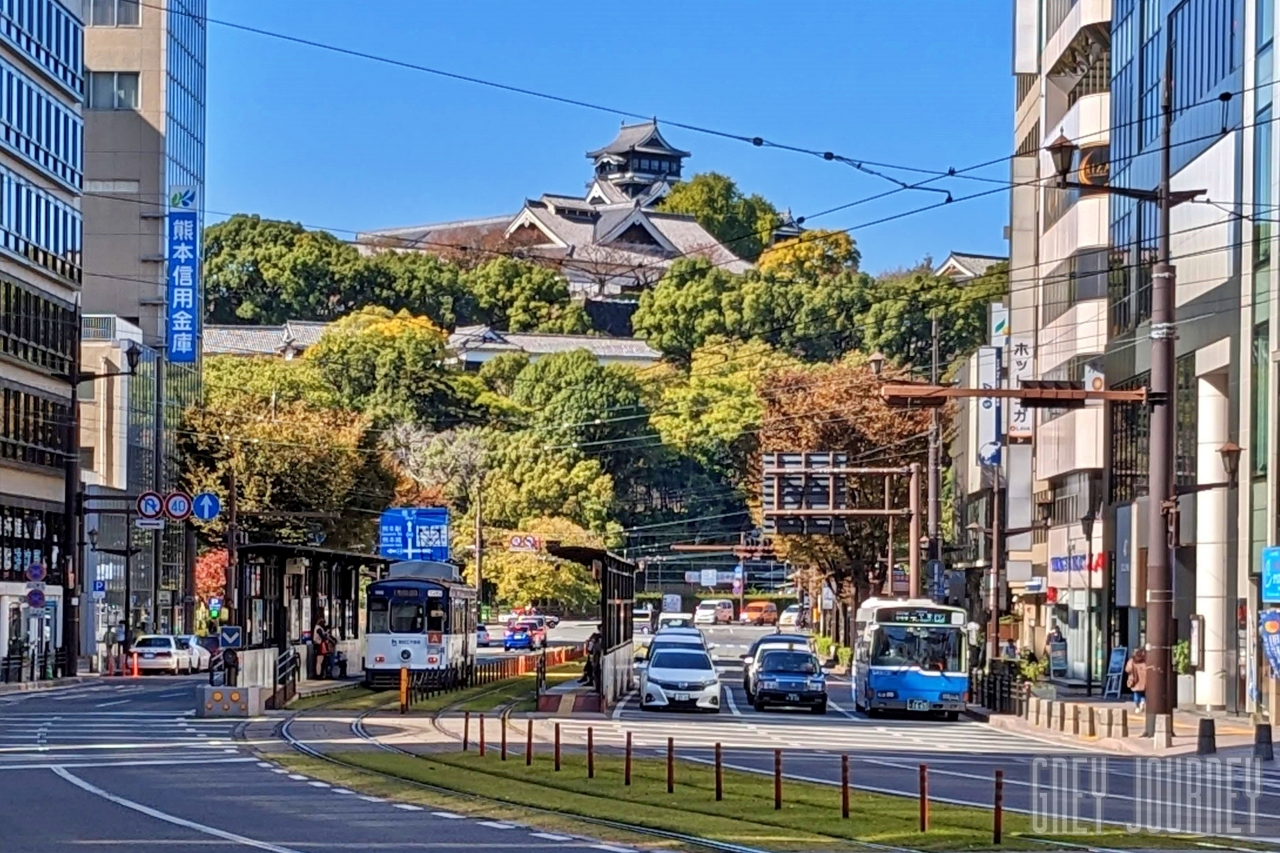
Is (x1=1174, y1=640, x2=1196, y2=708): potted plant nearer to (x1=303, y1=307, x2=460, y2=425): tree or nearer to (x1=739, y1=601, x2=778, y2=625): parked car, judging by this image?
(x1=303, y1=307, x2=460, y2=425): tree

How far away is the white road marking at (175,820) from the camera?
19.1 metres

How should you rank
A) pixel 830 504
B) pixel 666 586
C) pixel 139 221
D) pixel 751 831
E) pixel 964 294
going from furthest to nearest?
pixel 666 586
pixel 964 294
pixel 139 221
pixel 830 504
pixel 751 831

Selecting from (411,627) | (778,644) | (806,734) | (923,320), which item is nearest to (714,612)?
(923,320)

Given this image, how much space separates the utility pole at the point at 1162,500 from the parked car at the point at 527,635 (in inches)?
2605

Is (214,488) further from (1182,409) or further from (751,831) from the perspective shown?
(751,831)

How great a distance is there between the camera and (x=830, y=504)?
67.2 metres

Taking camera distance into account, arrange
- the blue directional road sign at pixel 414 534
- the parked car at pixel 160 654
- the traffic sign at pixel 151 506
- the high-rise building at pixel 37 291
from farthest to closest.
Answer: the blue directional road sign at pixel 414 534 < the parked car at pixel 160 654 < the high-rise building at pixel 37 291 < the traffic sign at pixel 151 506

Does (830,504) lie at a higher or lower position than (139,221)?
lower

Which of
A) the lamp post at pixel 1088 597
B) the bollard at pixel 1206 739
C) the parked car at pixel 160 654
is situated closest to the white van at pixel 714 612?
the parked car at pixel 160 654

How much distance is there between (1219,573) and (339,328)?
89772 mm

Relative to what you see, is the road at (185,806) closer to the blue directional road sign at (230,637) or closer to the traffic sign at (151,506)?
the blue directional road sign at (230,637)

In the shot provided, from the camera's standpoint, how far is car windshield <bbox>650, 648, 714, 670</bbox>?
48.3 metres

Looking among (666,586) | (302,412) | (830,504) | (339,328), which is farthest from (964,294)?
(830,504)

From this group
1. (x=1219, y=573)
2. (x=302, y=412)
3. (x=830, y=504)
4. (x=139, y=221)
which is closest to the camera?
(x=1219, y=573)
